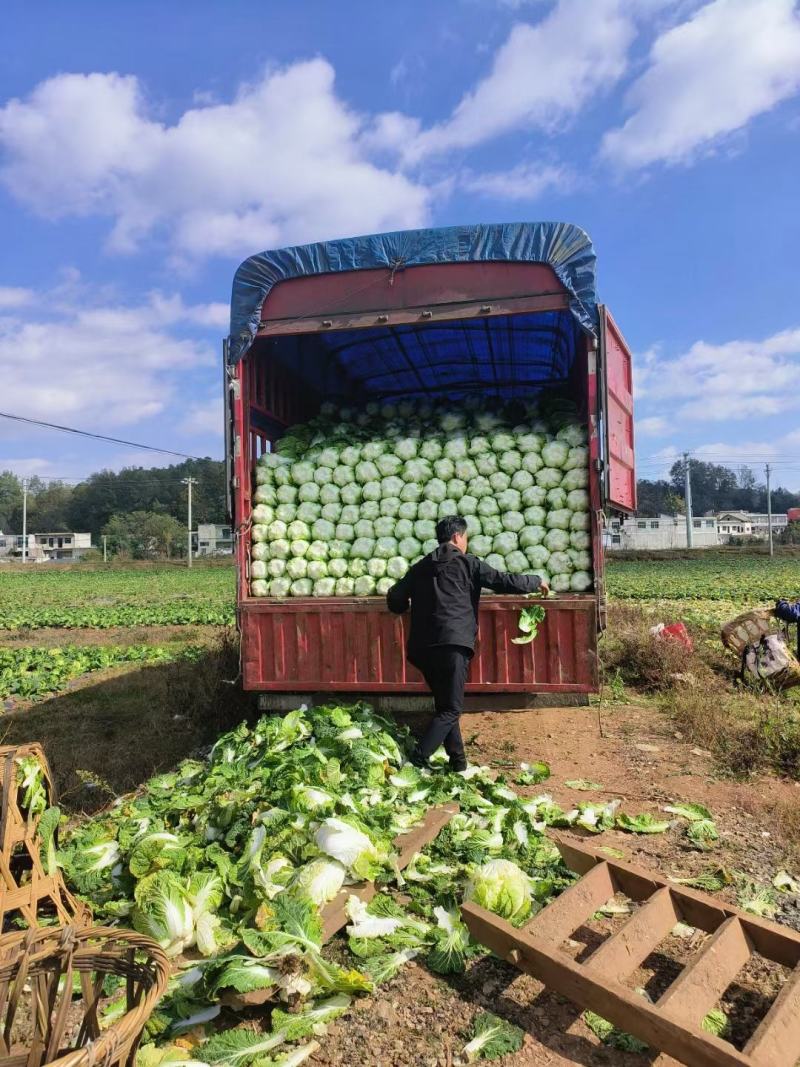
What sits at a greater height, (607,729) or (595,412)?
(595,412)

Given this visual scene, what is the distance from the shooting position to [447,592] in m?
5.49

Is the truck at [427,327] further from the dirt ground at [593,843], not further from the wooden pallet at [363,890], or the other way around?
the wooden pallet at [363,890]

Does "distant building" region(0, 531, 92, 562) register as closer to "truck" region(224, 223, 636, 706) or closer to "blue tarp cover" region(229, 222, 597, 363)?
"truck" region(224, 223, 636, 706)

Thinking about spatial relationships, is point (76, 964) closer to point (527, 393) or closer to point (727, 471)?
point (527, 393)

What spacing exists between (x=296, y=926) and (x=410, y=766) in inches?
84.2

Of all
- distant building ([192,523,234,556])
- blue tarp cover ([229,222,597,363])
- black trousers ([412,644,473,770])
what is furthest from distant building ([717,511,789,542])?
black trousers ([412,644,473,770])

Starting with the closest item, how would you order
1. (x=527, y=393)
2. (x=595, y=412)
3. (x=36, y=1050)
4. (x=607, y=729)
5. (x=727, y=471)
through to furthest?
(x=36, y=1050) < (x=595, y=412) < (x=607, y=729) < (x=527, y=393) < (x=727, y=471)

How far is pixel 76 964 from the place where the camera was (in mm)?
2283

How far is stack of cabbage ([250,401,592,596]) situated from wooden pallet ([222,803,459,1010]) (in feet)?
8.10

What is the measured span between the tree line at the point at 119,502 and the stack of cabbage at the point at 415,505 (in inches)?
3317

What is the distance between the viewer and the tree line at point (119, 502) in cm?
10150

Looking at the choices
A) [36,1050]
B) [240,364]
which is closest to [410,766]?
[36,1050]

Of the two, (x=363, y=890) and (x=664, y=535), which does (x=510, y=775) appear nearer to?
(x=363, y=890)

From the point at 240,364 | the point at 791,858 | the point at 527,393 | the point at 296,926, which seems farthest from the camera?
the point at 527,393
